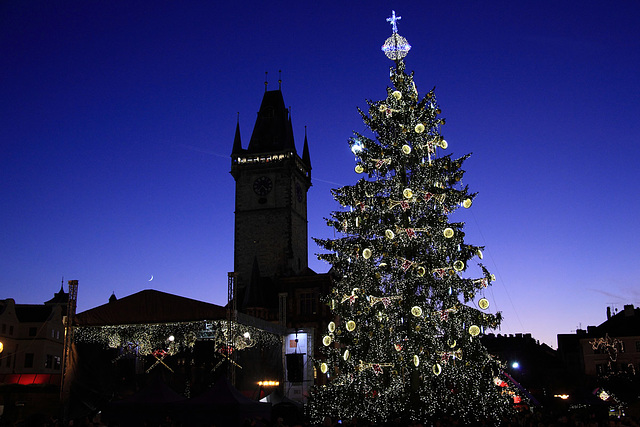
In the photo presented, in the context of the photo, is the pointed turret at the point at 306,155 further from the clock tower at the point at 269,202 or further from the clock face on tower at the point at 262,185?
the clock face on tower at the point at 262,185

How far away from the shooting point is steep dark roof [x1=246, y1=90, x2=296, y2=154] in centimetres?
5675

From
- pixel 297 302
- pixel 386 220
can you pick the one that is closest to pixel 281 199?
pixel 297 302

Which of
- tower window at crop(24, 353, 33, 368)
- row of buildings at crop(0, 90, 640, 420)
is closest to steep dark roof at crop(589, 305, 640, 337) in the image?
row of buildings at crop(0, 90, 640, 420)

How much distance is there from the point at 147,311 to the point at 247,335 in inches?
214

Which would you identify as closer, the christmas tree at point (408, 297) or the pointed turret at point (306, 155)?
the christmas tree at point (408, 297)

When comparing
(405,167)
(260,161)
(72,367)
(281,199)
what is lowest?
(72,367)

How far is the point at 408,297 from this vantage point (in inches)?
722

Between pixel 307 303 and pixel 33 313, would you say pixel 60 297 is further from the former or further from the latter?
pixel 307 303

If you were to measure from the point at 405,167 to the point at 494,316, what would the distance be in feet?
17.6

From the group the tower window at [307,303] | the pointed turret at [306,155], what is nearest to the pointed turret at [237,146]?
the pointed turret at [306,155]

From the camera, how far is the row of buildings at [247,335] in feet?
84.8

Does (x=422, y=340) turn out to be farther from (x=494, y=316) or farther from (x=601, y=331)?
(x=601, y=331)

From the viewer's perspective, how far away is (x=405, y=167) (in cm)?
1978

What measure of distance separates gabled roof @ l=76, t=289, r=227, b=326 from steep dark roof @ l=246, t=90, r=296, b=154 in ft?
101
